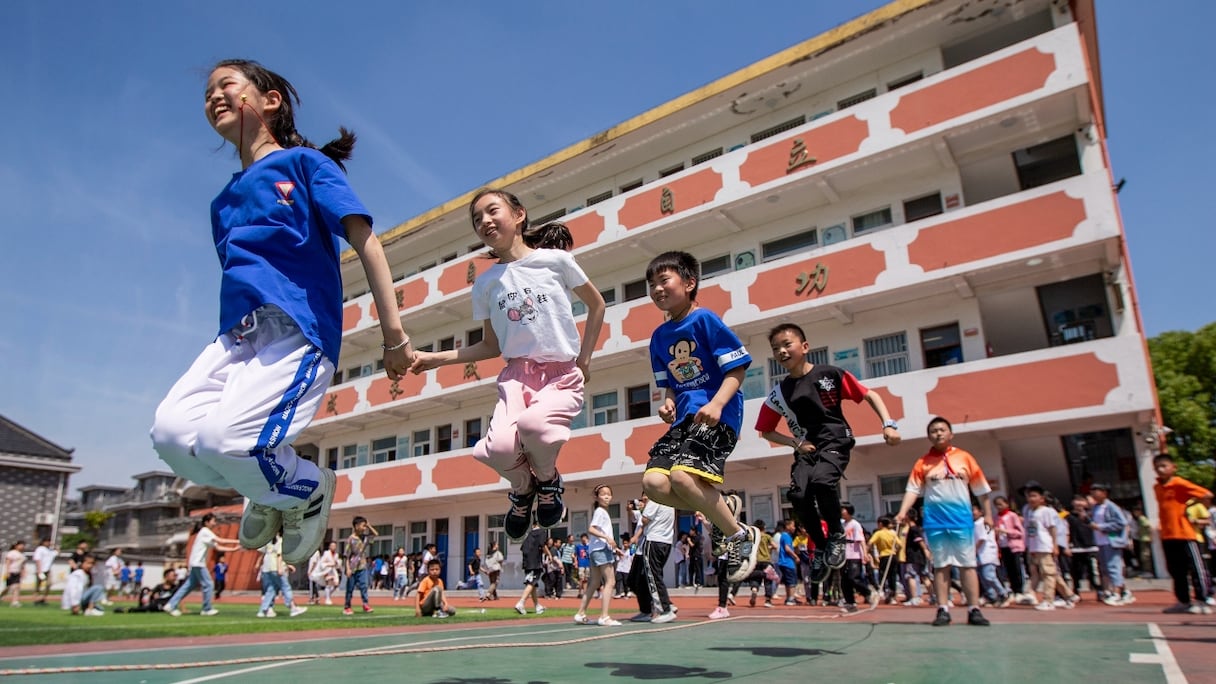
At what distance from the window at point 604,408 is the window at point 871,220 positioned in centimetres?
943

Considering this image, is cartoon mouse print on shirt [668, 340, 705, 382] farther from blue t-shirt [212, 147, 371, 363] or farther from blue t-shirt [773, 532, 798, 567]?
blue t-shirt [773, 532, 798, 567]

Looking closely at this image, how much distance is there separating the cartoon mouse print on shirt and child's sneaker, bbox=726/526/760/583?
1.11 metres

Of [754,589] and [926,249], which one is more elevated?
→ [926,249]

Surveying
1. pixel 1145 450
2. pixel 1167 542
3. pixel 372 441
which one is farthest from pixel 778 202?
pixel 372 441

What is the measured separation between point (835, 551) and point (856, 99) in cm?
1983

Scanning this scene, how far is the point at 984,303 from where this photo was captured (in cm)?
1983

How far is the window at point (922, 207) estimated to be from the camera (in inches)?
794

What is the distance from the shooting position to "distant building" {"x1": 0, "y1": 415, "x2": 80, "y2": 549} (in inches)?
1953

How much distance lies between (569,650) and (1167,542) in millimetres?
8280

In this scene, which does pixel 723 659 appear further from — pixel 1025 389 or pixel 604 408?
pixel 604 408

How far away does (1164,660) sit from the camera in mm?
3920

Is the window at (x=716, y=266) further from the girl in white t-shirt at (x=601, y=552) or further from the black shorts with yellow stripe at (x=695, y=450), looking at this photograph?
the black shorts with yellow stripe at (x=695, y=450)

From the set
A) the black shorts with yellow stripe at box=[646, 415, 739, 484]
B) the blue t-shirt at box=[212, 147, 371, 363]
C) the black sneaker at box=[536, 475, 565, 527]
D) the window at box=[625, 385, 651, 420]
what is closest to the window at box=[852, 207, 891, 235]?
the window at box=[625, 385, 651, 420]

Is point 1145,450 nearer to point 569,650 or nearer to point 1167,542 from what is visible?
point 1167,542
